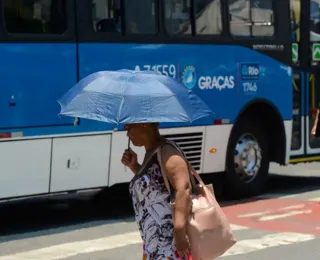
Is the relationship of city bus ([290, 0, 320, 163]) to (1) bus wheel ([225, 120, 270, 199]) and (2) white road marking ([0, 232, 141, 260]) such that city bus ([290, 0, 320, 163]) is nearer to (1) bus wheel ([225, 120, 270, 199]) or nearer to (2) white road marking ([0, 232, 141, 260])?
(1) bus wheel ([225, 120, 270, 199])

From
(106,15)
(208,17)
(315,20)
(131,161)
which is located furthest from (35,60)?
(315,20)

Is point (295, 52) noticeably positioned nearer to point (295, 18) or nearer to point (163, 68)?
point (295, 18)

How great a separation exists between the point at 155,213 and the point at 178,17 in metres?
6.38

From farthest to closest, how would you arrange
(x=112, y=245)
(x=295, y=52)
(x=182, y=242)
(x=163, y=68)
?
(x=295, y=52) → (x=163, y=68) → (x=112, y=245) → (x=182, y=242)

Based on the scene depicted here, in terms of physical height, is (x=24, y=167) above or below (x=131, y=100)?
below

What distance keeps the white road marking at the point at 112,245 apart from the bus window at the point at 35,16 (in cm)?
236

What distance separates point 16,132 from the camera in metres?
9.09

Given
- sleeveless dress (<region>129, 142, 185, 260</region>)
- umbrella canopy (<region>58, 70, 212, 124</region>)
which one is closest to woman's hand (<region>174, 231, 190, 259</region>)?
sleeveless dress (<region>129, 142, 185, 260</region>)

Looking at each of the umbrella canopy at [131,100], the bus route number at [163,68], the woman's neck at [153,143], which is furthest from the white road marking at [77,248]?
the woman's neck at [153,143]

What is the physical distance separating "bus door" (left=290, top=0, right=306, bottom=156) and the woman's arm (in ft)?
26.9

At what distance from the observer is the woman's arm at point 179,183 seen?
4.71 meters

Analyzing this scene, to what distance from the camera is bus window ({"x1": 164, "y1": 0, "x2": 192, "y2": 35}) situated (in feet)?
35.5

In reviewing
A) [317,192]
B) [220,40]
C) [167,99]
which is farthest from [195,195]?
[317,192]

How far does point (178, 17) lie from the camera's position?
36.1 feet
